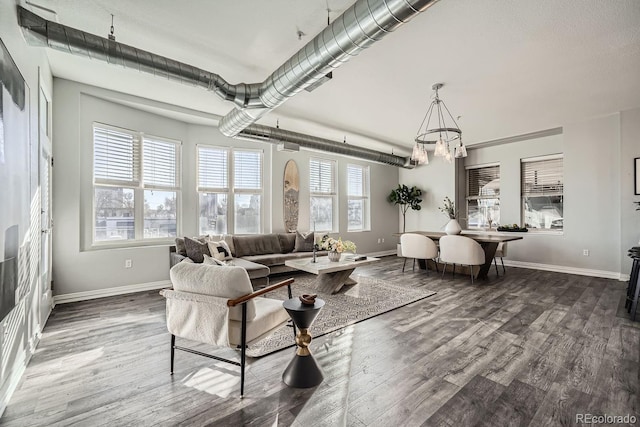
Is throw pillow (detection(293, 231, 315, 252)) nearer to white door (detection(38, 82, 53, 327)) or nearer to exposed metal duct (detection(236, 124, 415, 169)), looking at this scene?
exposed metal duct (detection(236, 124, 415, 169))

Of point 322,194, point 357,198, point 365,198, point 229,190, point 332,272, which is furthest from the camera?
point 365,198

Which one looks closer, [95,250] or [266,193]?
[95,250]

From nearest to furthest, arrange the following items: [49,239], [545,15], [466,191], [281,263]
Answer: [545,15]
[49,239]
[281,263]
[466,191]

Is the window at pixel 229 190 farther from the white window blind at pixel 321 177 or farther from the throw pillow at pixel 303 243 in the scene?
the white window blind at pixel 321 177

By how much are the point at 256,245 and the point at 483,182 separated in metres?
5.91

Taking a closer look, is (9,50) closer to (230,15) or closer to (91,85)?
(230,15)

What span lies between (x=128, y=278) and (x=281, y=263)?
96.2 inches

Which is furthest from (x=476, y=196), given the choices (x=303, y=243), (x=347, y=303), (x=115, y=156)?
(x=115, y=156)

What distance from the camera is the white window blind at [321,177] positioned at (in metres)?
7.19

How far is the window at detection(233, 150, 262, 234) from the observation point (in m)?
6.03

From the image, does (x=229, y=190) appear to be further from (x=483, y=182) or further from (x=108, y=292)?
(x=483, y=182)

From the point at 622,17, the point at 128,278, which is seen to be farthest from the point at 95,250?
the point at 622,17

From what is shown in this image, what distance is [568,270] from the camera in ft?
19.1

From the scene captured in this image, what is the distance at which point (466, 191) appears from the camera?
7730mm
